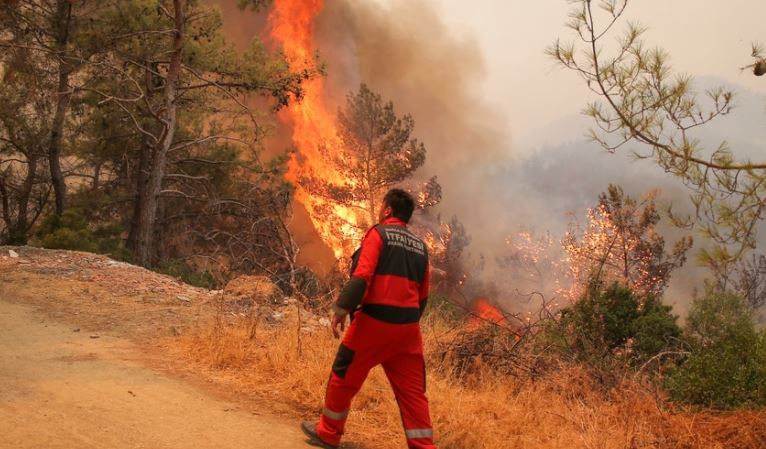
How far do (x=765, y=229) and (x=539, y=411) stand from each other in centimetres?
8884

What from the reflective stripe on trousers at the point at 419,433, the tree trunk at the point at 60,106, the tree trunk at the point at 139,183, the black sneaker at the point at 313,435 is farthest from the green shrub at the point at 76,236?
the reflective stripe on trousers at the point at 419,433

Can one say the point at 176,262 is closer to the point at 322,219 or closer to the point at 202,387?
the point at 202,387

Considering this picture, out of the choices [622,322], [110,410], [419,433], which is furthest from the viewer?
[622,322]

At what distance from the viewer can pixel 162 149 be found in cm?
1784

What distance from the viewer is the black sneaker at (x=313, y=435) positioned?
15.0 ft

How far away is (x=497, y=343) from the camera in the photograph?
720 centimetres

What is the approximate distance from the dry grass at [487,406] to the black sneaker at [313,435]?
0.31 m

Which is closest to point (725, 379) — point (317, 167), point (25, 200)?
point (25, 200)

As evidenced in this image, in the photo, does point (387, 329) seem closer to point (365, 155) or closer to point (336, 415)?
point (336, 415)

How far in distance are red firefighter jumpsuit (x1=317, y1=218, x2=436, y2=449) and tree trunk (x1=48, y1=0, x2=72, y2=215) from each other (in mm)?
15751

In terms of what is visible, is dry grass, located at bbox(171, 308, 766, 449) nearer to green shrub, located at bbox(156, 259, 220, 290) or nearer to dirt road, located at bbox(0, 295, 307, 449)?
dirt road, located at bbox(0, 295, 307, 449)

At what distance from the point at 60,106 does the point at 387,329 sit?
61.5 feet

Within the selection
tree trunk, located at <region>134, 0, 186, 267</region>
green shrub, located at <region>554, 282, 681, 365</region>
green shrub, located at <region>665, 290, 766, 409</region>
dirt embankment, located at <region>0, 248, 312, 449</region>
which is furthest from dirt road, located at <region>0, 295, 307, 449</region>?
tree trunk, located at <region>134, 0, 186, 267</region>

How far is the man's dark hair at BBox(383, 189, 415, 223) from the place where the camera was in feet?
14.7
